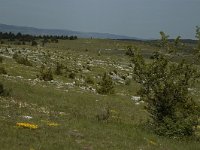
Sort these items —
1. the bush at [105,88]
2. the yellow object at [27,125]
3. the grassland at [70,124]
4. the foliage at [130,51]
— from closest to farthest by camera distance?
1. the grassland at [70,124]
2. the yellow object at [27,125]
3. the foliage at [130,51]
4. the bush at [105,88]

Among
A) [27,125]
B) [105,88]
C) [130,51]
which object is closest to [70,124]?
[27,125]

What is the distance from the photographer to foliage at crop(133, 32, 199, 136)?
77.1 ft

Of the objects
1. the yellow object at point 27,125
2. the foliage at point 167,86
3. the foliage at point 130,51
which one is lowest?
the yellow object at point 27,125

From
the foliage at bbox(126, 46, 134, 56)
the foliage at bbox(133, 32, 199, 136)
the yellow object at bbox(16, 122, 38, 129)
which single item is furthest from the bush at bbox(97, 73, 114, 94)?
the yellow object at bbox(16, 122, 38, 129)

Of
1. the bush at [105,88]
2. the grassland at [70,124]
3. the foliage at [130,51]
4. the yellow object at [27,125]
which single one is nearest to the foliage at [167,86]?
the foliage at [130,51]

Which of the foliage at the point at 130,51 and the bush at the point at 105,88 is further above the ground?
the foliage at the point at 130,51

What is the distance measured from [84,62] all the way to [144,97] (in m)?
41.4

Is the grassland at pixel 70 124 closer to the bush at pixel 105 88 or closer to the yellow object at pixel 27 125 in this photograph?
the yellow object at pixel 27 125

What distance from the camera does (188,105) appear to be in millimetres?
Result: 24172

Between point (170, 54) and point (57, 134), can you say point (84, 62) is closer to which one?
point (170, 54)

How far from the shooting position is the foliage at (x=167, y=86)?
77.1 ft

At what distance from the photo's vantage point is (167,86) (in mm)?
23578

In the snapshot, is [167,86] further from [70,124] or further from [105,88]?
[105,88]

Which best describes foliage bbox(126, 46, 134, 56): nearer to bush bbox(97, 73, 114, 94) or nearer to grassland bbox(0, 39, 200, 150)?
grassland bbox(0, 39, 200, 150)
